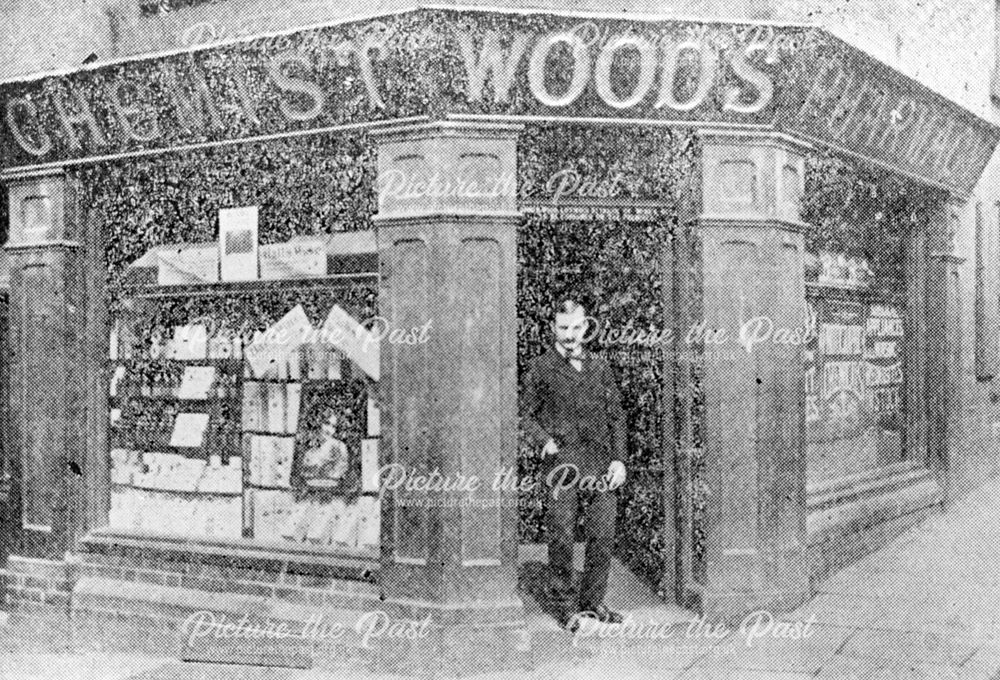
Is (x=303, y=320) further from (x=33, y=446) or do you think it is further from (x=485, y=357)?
(x=33, y=446)

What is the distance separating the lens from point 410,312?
227 inches

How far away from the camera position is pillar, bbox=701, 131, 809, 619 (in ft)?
19.9

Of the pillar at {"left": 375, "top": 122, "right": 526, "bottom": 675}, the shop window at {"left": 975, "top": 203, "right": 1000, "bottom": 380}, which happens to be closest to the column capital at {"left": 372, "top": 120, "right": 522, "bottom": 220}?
the pillar at {"left": 375, "top": 122, "right": 526, "bottom": 675}

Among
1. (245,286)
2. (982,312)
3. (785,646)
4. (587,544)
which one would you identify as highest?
(245,286)

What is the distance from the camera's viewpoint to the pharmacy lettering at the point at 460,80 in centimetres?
564

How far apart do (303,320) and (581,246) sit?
2096 millimetres

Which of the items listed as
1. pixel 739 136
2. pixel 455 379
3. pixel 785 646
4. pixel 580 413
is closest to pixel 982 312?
pixel 739 136

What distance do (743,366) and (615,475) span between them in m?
1.05

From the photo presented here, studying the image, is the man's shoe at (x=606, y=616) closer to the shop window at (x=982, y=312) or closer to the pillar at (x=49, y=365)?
the pillar at (x=49, y=365)

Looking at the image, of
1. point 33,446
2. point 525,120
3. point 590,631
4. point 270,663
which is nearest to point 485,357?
point 525,120

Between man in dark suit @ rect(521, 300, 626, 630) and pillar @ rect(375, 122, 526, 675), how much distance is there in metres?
0.38

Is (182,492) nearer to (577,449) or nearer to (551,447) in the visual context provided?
(551,447)

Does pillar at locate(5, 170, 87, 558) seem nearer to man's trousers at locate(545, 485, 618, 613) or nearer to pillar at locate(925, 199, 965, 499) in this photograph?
man's trousers at locate(545, 485, 618, 613)

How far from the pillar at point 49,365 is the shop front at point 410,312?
0.07ft
